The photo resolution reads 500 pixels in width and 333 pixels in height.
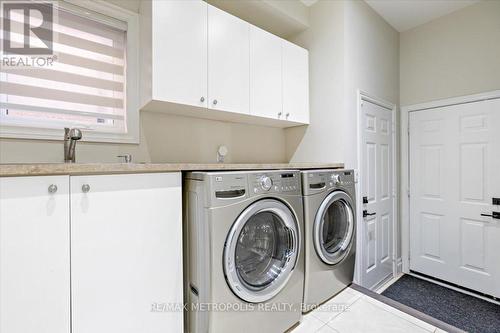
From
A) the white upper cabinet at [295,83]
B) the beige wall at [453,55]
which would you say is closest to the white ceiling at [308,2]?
the white upper cabinet at [295,83]

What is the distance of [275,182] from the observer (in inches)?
55.4

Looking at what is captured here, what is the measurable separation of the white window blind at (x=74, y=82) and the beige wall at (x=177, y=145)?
0.14 metres

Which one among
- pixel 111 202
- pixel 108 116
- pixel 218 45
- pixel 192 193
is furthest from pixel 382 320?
pixel 108 116

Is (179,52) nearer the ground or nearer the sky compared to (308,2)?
nearer the ground

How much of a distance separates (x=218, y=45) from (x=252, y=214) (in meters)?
1.25

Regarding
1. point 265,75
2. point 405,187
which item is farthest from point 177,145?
point 405,187

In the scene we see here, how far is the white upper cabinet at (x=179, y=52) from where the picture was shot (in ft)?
4.74

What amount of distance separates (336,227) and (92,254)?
173 cm

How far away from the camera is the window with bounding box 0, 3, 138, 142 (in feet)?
4.58

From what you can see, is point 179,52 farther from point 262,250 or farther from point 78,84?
point 262,250

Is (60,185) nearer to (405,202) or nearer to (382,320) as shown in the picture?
(382,320)

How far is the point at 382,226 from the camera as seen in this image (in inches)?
103

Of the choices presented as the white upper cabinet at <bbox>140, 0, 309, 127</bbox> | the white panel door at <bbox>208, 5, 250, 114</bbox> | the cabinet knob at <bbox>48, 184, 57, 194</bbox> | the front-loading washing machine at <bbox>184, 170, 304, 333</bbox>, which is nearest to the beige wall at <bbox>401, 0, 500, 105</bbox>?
the white upper cabinet at <bbox>140, 0, 309, 127</bbox>

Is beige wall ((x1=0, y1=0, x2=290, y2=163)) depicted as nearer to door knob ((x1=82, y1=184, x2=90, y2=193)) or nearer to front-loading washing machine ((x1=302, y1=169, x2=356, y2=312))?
door knob ((x1=82, y1=184, x2=90, y2=193))
